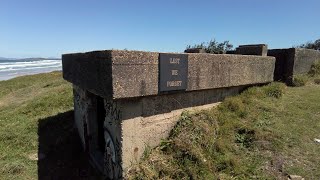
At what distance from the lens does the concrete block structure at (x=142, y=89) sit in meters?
3.51

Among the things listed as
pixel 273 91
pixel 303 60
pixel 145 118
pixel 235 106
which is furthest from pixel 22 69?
pixel 145 118

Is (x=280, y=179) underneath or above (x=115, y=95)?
underneath

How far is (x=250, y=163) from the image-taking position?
146 inches

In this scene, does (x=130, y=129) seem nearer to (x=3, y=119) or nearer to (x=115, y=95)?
(x=115, y=95)

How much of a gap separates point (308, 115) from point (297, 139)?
121cm

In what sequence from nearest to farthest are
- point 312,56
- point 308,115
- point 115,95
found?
point 115,95
point 308,115
point 312,56

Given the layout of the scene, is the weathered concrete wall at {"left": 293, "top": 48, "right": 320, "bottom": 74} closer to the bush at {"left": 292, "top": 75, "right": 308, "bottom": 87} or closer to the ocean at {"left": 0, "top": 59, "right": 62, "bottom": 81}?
the bush at {"left": 292, "top": 75, "right": 308, "bottom": 87}

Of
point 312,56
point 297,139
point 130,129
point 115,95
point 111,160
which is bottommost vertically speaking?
point 111,160

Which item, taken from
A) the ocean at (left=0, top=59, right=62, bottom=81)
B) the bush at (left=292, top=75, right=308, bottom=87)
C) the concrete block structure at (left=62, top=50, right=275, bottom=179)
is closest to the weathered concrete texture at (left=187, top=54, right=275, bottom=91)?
the concrete block structure at (left=62, top=50, right=275, bottom=179)

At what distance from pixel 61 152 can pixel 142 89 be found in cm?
343

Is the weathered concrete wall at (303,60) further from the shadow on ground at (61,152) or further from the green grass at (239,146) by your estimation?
the shadow on ground at (61,152)

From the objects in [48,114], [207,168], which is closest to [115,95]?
[207,168]

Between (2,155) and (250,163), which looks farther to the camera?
(2,155)

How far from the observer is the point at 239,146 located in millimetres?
4133
